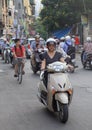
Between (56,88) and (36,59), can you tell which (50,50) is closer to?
(56,88)

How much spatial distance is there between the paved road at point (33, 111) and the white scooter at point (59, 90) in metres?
0.26

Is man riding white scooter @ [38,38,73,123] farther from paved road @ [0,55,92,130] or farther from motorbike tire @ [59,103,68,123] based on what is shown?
paved road @ [0,55,92,130]

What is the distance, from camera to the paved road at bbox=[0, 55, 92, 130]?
8.71 metres

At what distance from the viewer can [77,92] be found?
13.6m

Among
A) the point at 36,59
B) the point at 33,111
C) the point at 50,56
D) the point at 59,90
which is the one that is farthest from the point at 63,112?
the point at 36,59

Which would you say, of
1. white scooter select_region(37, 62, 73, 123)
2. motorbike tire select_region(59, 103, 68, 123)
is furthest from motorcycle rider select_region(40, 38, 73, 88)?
motorbike tire select_region(59, 103, 68, 123)

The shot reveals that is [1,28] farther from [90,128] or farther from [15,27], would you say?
[90,128]

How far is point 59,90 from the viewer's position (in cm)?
899

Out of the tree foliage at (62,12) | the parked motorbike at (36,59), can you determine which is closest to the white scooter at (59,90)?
the parked motorbike at (36,59)

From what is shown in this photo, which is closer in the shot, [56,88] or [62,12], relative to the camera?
[56,88]

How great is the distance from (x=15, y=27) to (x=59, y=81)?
70520mm

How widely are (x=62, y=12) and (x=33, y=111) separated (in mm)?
37959

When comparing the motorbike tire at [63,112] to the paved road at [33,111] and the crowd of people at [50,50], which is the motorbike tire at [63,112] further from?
the crowd of people at [50,50]

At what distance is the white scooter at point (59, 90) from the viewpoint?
888 centimetres
